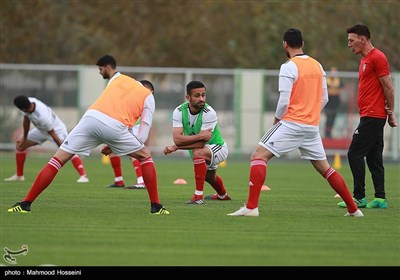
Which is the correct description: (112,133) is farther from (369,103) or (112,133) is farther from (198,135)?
(369,103)

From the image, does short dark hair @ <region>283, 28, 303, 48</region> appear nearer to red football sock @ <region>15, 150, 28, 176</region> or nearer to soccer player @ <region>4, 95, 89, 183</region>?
soccer player @ <region>4, 95, 89, 183</region>

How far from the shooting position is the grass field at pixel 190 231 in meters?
10.1

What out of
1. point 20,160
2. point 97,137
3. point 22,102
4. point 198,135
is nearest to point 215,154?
point 198,135

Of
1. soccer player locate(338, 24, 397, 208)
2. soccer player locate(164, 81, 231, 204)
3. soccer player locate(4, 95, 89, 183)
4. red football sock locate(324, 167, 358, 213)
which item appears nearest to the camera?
red football sock locate(324, 167, 358, 213)

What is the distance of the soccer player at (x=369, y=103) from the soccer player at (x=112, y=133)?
3487 millimetres

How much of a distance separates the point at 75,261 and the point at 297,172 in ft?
58.4

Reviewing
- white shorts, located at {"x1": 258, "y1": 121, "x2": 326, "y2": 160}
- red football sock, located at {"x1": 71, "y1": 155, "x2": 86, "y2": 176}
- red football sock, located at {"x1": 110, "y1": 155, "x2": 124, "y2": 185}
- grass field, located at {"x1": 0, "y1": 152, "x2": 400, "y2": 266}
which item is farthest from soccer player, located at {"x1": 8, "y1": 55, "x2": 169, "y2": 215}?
red football sock, located at {"x1": 71, "y1": 155, "x2": 86, "y2": 176}

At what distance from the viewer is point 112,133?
13375 millimetres

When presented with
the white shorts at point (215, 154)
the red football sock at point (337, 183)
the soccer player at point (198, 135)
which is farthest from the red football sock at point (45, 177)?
the red football sock at point (337, 183)

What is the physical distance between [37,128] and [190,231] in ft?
32.4

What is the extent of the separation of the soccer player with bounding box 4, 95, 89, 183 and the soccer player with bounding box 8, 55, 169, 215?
691 centimetres

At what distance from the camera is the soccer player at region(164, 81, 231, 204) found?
15680mm

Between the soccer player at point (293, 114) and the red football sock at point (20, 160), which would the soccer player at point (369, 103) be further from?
the red football sock at point (20, 160)

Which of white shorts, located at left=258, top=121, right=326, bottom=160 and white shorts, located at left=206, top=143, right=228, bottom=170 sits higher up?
white shorts, located at left=258, top=121, right=326, bottom=160
